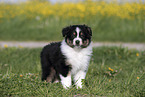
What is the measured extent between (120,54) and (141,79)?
2674 mm

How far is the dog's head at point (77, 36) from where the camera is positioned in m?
4.21

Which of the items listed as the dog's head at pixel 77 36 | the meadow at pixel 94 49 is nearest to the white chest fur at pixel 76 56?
the dog's head at pixel 77 36

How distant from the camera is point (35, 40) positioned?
11.7 m

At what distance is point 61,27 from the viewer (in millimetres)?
12648

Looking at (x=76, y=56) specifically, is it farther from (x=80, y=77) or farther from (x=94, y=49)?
(x=94, y=49)

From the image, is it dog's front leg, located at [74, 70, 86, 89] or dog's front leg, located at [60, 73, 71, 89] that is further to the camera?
dog's front leg, located at [74, 70, 86, 89]

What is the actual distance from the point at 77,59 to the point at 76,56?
2.3 inches

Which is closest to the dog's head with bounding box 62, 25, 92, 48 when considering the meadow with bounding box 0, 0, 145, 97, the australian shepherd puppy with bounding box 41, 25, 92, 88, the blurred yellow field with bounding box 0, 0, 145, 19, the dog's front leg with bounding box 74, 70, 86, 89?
the australian shepherd puppy with bounding box 41, 25, 92, 88

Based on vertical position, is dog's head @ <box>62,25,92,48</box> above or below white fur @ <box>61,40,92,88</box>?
above

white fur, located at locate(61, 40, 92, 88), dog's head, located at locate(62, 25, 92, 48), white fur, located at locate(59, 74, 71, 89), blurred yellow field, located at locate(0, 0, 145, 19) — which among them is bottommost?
white fur, located at locate(59, 74, 71, 89)

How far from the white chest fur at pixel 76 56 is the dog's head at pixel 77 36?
0.10 m

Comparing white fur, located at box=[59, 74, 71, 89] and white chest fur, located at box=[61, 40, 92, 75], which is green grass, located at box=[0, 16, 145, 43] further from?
white fur, located at box=[59, 74, 71, 89]

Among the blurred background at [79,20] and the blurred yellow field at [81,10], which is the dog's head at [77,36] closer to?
Result: the blurred background at [79,20]

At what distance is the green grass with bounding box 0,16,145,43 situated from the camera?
11781mm
